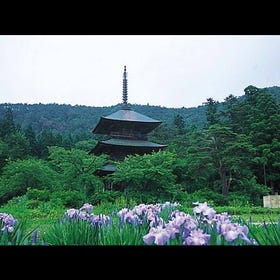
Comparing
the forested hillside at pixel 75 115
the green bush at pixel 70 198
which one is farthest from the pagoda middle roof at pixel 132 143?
the green bush at pixel 70 198

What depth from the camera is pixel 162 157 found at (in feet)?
28.8

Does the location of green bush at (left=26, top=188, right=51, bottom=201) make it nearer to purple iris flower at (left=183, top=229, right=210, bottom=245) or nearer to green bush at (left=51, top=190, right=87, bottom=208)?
green bush at (left=51, top=190, right=87, bottom=208)

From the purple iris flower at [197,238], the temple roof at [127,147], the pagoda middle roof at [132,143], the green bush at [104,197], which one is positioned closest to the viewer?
the purple iris flower at [197,238]

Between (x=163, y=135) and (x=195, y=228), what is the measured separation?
9.69 meters

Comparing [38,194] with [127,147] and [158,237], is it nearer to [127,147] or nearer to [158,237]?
[127,147]

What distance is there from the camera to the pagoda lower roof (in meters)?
10.7

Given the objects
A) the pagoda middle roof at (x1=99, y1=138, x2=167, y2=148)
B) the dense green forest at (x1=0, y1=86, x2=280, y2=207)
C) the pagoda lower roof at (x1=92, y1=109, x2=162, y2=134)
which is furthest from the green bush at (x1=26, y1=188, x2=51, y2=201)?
the pagoda lower roof at (x1=92, y1=109, x2=162, y2=134)

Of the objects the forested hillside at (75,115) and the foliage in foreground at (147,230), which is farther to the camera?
the forested hillside at (75,115)

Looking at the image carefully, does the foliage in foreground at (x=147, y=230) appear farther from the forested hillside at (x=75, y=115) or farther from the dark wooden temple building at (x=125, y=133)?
the dark wooden temple building at (x=125, y=133)

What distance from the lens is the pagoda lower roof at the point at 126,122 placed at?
10720 mm

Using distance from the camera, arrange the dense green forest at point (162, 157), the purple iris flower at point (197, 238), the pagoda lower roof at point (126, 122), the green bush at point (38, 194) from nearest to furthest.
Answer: the purple iris flower at point (197, 238) → the green bush at point (38, 194) → the dense green forest at point (162, 157) → the pagoda lower roof at point (126, 122)
